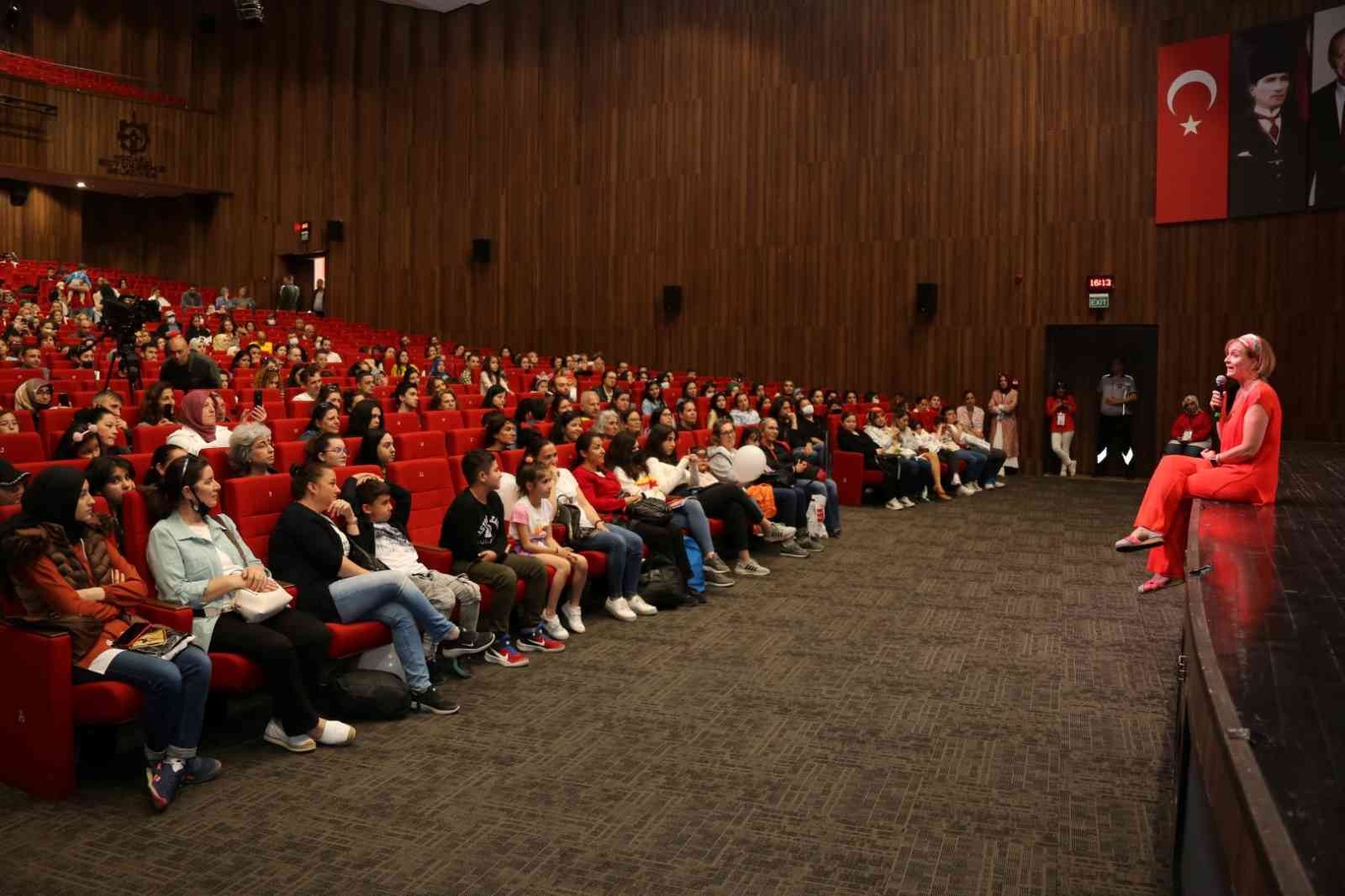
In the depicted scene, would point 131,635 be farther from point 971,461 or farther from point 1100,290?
point 1100,290

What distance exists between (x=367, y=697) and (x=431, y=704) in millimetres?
236

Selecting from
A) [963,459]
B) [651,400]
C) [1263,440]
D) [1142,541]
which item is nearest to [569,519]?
[1142,541]

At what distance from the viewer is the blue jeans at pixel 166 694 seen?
10.1 feet

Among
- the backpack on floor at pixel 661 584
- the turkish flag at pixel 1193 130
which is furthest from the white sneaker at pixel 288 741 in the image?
the turkish flag at pixel 1193 130

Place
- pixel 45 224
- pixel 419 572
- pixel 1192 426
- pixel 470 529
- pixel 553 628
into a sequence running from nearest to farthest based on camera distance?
pixel 419 572
pixel 470 529
pixel 553 628
pixel 1192 426
pixel 45 224

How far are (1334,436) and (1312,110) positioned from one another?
324 centimetres

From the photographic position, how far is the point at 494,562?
454cm

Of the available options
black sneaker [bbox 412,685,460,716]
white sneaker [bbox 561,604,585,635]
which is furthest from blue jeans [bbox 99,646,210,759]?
white sneaker [bbox 561,604,585,635]

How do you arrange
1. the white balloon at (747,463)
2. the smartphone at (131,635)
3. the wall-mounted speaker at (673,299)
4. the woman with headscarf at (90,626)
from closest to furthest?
1. the woman with headscarf at (90,626)
2. the smartphone at (131,635)
3. the white balloon at (747,463)
4. the wall-mounted speaker at (673,299)

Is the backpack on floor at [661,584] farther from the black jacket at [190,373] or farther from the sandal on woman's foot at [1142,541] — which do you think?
the black jacket at [190,373]

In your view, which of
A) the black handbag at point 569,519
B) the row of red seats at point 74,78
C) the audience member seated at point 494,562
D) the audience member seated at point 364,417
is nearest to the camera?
the audience member seated at point 494,562

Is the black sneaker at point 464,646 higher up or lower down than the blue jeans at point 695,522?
lower down

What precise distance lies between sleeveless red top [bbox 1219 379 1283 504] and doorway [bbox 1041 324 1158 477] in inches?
329

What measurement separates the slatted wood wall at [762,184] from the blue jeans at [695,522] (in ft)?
24.8
